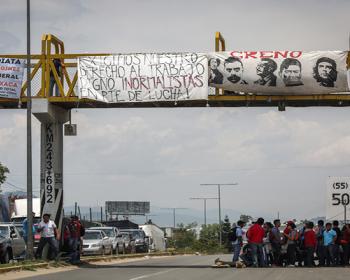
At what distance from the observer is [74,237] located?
26.5 metres

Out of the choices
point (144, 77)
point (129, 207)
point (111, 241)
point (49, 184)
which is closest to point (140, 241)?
point (111, 241)

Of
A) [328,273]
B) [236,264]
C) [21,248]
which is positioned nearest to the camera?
[328,273]

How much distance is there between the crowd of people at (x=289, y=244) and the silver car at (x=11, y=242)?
23.3 feet

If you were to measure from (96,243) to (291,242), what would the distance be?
42.9 feet

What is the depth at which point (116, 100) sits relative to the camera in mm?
26453

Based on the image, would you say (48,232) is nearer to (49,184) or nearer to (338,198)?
(49,184)

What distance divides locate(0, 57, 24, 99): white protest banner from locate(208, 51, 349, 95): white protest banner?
274 inches

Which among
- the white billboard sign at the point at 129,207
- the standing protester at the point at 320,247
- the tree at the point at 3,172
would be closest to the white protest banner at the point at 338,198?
the standing protester at the point at 320,247

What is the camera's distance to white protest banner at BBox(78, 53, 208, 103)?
2619cm

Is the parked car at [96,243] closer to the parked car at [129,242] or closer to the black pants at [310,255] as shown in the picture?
the parked car at [129,242]

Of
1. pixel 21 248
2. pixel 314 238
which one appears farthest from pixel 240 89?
pixel 21 248

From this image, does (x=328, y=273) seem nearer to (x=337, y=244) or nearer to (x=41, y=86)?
(x=337, y=244)

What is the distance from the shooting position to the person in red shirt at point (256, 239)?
2511cm

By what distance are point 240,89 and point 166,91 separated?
2439 mm
